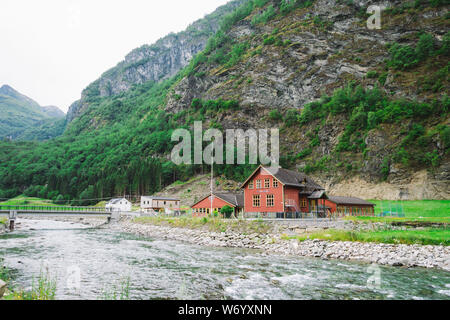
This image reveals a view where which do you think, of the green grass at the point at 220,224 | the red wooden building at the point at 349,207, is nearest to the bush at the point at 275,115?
the red wooden building at the point at 349,207

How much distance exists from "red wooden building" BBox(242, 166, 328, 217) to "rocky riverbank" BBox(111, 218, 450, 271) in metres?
9.18

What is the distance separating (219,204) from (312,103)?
56.2 metres

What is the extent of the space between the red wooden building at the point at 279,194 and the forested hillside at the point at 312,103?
24319mm

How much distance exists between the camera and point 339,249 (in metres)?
21.7

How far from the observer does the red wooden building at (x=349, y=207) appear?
43.3 metres

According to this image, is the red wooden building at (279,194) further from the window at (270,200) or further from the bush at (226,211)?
the bush at (226,211)

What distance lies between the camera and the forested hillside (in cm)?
6288

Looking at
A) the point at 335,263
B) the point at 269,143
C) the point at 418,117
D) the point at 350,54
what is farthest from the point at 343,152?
the point at 335,263

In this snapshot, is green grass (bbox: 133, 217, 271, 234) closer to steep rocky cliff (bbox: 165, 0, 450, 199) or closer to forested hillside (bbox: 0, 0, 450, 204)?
steep rocky cliff (bbox: 165, 0, 450, 199)

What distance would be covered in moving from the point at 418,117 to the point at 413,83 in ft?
47.5

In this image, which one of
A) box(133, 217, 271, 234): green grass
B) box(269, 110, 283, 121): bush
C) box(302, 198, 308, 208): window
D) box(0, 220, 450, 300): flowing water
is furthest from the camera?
box(269, 110, 283, 121): bush

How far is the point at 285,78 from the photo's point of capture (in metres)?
98.3

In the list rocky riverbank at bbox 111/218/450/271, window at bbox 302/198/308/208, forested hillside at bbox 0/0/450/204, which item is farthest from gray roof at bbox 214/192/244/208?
forested hillside at bbox 0/0/450/204
